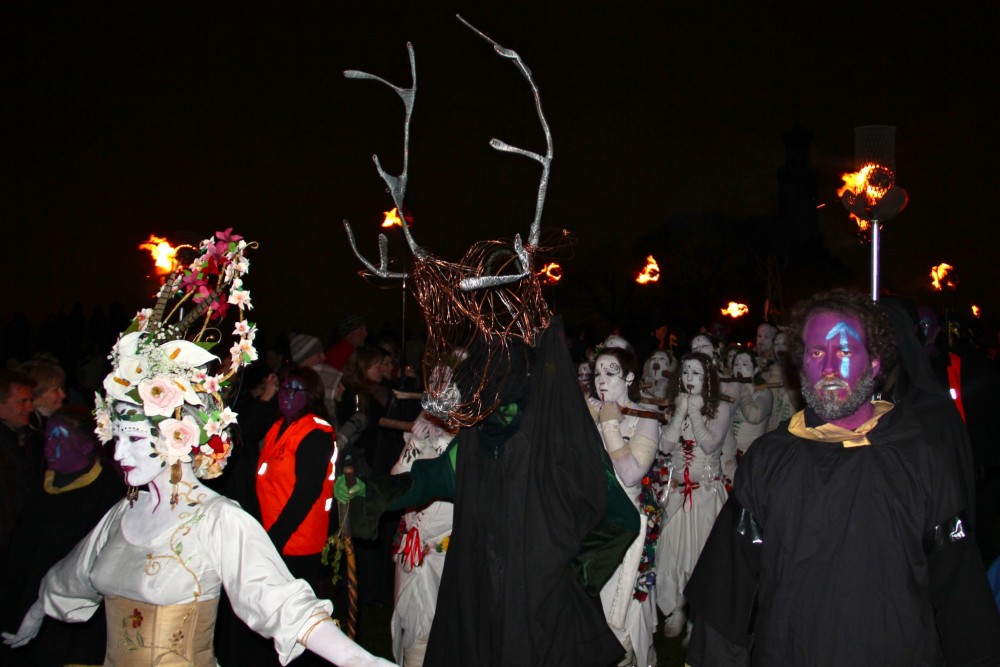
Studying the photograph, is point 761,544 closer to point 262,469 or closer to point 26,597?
point 262,469

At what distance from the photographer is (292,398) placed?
5.74 m

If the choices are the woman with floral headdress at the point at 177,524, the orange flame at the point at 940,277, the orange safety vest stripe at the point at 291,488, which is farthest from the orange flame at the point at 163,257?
the orange flame at the point at 940,277

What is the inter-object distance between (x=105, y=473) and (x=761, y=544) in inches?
142

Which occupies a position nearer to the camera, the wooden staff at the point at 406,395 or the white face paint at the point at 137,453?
the white face paint at the point at 137,453

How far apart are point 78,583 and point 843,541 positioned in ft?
9.09

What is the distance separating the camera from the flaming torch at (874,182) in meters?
4.89

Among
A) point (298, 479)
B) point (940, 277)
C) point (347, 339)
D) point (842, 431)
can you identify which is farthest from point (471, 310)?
point (940, 277)

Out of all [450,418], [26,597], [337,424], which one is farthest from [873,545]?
[337,424]

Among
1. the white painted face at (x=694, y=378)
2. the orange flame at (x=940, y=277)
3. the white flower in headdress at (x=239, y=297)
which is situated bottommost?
the white painted face at (x=694, y=378)

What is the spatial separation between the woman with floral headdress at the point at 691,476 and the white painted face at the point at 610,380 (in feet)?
5.44

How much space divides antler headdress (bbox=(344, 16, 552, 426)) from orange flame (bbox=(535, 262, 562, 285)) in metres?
0.07

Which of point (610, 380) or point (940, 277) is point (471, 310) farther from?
point (940, 277)

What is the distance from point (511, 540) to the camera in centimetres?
398

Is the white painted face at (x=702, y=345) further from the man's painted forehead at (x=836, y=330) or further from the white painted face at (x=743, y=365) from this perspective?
the man's painted forehead at (x=836, y=330)
